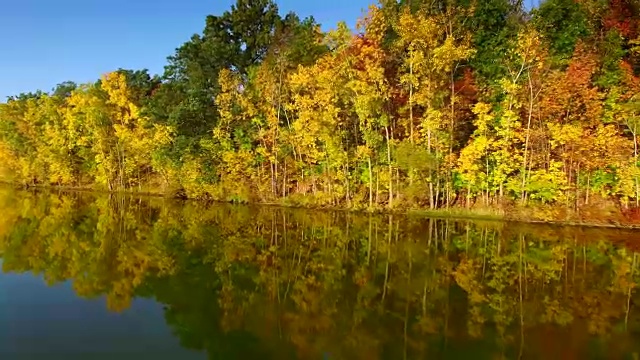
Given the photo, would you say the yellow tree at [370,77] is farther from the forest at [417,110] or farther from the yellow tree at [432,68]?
the yellow tree at [432,68]

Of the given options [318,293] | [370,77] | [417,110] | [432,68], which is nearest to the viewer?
[318,293]

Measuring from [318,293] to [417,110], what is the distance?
74.6 ft

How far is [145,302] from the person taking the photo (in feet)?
42.8

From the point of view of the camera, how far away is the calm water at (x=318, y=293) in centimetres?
1001

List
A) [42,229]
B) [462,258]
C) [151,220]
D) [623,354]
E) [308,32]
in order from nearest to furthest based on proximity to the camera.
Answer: [623,354], [462,258], [42,229], [151,220], [308,32]

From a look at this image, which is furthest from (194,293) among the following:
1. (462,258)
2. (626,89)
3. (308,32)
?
(308,32)

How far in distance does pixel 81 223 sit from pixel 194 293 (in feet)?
55.9

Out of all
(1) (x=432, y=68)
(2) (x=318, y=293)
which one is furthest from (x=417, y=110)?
(2) (x=318, y=293)

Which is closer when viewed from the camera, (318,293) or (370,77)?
(318,293)

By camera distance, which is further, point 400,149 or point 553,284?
point 400,149

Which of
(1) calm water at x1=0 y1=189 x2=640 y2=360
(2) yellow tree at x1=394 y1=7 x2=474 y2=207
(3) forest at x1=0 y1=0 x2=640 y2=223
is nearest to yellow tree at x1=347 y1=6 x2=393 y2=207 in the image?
(3) forest at x1=0 y1=0 x2=640 y2=223

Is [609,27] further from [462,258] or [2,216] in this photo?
[2,216]

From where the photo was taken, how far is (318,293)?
1379 cm

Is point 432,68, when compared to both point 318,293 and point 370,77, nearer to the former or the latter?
point 370,77
